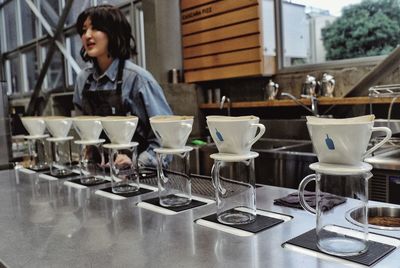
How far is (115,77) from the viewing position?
2.30 metres

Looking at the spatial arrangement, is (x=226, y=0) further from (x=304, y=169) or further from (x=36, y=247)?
(x=36, y=247)

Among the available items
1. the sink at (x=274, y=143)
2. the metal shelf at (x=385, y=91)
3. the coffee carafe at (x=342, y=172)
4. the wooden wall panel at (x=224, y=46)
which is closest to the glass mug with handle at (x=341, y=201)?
the coffee carafe at (x=342, y=172)

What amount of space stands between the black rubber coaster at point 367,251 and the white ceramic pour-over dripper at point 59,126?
1153mm

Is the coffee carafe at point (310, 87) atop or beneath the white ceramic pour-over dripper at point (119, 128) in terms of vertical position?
atop

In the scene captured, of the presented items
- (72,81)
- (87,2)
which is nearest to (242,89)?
Answer: (87,2)

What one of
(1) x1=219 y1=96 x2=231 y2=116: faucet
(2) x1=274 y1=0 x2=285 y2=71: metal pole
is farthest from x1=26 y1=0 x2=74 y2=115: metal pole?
(2) x1=274 y1=0 x2=285 y2=71: metal pole

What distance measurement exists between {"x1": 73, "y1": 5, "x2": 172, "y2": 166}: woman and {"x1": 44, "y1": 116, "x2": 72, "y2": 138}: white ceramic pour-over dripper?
0.43 metres

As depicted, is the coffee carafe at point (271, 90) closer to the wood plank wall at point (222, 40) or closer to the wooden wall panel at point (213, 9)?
the wood plank wall at point (222, 40)

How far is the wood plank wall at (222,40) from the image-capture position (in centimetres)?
370

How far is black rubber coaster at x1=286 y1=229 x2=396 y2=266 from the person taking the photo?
0.74 m

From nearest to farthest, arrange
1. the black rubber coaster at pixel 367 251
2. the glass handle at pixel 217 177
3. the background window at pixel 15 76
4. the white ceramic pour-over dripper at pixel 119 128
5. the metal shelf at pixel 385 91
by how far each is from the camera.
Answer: the black rubber coaster at pixel 367 251
the glass handle at pixel 217 177
the white ceramic pour-over dripper at pixel 119 128
the metal shelf at pixel 385 91
the background window at pixel 15 76

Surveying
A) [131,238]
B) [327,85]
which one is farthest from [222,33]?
[131,238]

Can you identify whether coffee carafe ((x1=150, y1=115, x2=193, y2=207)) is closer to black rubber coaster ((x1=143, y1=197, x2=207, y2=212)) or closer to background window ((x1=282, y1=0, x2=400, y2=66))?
black rubber coaster ((x1=143, y1=197, x2=207, y2=212))

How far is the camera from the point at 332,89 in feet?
10.8
